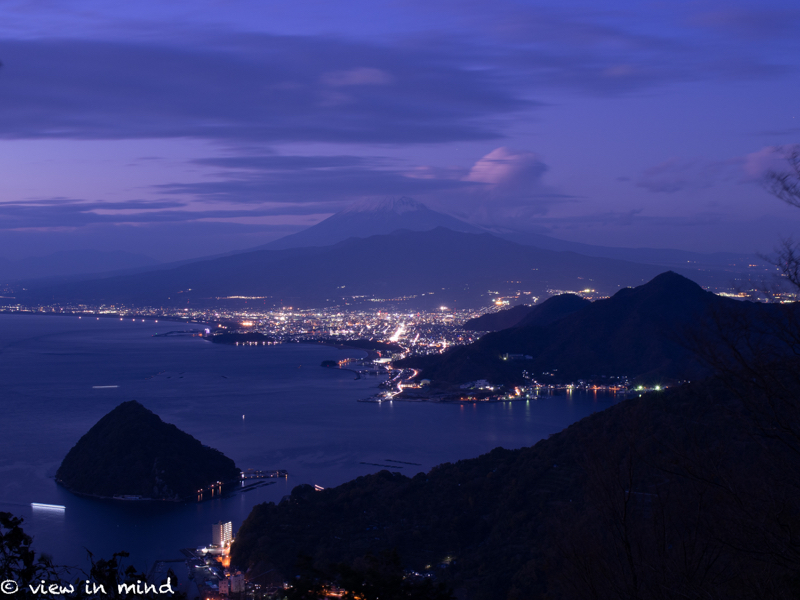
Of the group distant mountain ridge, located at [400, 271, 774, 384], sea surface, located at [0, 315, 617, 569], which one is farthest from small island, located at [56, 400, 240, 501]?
distant mountain ridge, located at [400, 271, 774, 384]

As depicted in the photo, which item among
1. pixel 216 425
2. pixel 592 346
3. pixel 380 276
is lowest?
pixel 216 425

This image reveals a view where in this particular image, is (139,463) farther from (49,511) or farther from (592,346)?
(592,346)

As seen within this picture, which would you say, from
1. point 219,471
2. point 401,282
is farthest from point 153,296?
point 219,471

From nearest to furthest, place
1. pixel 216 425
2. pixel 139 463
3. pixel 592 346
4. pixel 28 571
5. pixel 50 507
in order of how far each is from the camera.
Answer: pixel 28 571 < pixel 50 507 < pixel 139 463 < pixel 216 425 < pixel 592 346

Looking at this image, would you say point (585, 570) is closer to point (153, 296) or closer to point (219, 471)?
point (219, 471)
